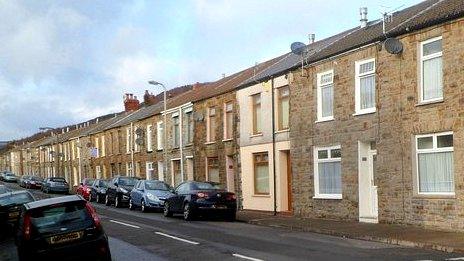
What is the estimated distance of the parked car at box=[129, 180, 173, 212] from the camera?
29.6 metres

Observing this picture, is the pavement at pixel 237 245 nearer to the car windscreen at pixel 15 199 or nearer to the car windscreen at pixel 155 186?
the car windscreen at pixel 15 199

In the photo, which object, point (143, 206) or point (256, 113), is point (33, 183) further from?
point (256, 113)

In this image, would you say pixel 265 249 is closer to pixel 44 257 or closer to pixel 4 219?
pixel 44 257

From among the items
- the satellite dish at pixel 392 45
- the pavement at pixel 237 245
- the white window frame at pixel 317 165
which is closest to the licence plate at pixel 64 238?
the pavement at pixel 237 245

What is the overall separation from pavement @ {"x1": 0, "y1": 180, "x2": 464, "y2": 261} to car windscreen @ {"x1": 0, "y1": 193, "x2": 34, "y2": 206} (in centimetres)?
241

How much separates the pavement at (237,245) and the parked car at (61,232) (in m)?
1.96

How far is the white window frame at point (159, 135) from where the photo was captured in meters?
42.3

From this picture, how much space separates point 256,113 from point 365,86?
8.58 m

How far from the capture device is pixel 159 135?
4288 centimetres

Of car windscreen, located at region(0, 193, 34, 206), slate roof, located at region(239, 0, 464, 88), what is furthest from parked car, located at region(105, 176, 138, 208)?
slate roof, located at region(239, 0, 464, 88)

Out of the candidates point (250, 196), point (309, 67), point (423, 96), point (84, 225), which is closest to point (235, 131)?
point (250, 196)

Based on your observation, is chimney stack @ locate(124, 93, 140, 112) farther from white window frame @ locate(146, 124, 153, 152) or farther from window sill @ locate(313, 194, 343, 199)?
window sill @ locate(313, 194, 343, 199)

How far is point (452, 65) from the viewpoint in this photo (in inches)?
693

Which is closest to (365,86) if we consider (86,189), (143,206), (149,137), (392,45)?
(392,45)
